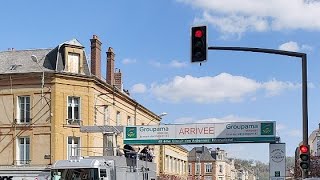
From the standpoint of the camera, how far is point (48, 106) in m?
44.2

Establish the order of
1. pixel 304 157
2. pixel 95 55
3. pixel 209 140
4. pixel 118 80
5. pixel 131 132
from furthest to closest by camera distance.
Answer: pixel 118 80 < pixel 95 55 < pixel 131 132 < pixel 209 140 < pixel 304 157

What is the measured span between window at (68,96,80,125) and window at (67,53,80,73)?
2.16 meters

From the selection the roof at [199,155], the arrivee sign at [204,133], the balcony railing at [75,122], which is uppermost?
the balcony railing at [75,122]

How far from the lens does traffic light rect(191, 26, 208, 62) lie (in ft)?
59.2

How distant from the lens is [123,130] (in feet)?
144

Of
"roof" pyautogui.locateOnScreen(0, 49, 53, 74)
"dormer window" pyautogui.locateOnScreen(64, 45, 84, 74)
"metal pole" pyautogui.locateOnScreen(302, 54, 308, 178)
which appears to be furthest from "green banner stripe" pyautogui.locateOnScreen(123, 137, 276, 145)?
"metal pole" pyautogui.locateOnScreen(302, 54, 308, 178)

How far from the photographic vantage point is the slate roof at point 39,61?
45.4 m

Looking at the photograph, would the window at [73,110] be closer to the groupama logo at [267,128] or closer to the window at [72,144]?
the window at [72,144]

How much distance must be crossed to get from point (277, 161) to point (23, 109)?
→ 766 inches

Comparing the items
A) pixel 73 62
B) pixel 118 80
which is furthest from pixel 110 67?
pixel 73 62

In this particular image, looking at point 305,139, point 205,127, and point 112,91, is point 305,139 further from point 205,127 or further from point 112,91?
point 112,91

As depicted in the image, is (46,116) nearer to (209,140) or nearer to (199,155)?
(209,140)

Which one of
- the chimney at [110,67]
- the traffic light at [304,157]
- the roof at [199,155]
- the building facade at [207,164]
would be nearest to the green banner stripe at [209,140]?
the chimney at [110,67]

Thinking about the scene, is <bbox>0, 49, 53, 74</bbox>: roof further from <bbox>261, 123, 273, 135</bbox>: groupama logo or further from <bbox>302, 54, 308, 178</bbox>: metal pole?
<bbox>302, 54, 308, 178</bbox>: metal pole
